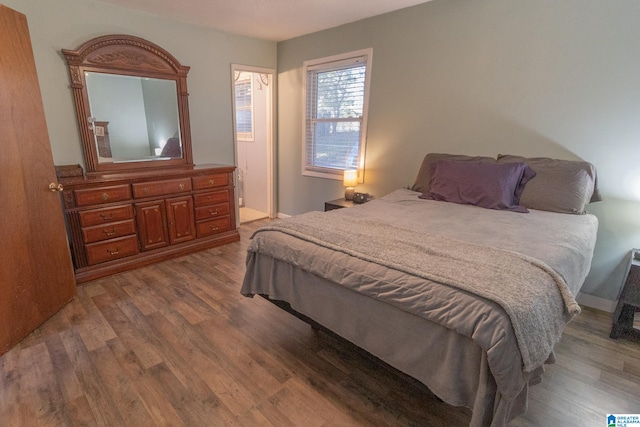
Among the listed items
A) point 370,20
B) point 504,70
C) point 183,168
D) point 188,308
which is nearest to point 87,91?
point 183,168

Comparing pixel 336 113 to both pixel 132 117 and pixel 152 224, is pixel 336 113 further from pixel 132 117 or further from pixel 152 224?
pixel 152 224

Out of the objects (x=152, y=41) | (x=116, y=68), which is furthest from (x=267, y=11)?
(x=116, y=68)

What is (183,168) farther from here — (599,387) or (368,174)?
(599,387)

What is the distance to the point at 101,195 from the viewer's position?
A: 8.95 feet

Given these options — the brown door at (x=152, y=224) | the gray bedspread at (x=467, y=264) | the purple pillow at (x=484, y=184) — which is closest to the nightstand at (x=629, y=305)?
the gray bedspread at (x=467, y=264)

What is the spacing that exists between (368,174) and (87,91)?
2.89 metres

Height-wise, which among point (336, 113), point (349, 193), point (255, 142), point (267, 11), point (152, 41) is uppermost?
point (267, 11)

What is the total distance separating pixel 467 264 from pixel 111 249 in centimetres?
297

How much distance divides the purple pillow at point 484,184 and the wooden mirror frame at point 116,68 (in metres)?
2.89

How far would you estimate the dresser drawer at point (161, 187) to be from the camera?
2943 millimetres

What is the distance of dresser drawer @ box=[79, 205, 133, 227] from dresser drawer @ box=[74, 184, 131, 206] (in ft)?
0.24

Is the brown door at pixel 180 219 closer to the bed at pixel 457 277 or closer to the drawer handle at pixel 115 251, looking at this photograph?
the drawer handle at pixel 115 251

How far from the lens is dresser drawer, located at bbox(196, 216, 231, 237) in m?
3.48

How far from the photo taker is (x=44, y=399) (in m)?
1.55
